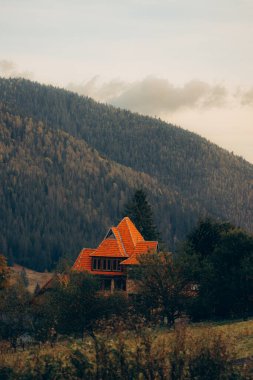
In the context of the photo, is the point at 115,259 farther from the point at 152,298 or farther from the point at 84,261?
the point at 152,298

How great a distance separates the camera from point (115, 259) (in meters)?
89.4

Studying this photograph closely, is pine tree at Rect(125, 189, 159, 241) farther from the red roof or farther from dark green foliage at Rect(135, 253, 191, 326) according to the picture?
dark green foliage at Rect(135, 253, 191, 326)

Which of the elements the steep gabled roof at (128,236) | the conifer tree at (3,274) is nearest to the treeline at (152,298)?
the conifer tree at (3,274)

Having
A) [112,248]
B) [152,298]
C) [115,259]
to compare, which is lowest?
[152,298]

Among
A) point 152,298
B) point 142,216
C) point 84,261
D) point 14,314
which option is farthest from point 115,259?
point 142,216

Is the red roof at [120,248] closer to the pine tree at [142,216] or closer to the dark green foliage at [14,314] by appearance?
the dark green foliage at [14,314]

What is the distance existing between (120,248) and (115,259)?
161 centimetres

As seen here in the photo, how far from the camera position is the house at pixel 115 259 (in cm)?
8862

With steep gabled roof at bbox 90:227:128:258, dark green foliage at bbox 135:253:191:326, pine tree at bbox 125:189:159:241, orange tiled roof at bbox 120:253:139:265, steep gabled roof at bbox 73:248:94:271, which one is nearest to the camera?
dark green foliage at bbox 135:253:191:326

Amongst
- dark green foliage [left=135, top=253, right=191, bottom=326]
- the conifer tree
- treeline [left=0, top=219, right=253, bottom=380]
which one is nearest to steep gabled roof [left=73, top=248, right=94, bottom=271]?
treeline [left=0, top=219, right=253, bottom=380]

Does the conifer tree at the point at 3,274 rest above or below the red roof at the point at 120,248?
below

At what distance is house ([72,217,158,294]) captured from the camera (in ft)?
291

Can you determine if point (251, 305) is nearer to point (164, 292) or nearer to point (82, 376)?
point (164, 292)

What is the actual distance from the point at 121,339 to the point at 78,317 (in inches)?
1226
